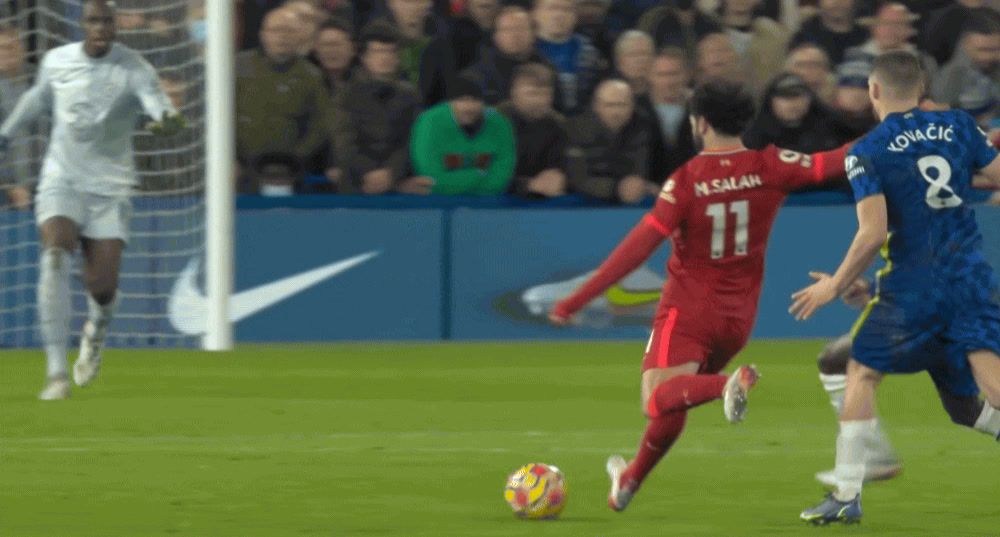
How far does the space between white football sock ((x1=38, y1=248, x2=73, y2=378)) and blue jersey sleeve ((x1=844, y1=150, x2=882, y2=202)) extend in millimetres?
5887

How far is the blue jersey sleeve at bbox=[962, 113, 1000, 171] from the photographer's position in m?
7.64

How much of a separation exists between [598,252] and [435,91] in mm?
1533

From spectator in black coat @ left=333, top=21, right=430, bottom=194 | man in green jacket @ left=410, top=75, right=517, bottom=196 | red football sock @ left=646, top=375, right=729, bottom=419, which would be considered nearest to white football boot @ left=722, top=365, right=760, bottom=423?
red football sock @ left=646, top=375, right=729, bottom=419

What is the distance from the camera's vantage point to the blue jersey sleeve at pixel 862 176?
24.6 ft

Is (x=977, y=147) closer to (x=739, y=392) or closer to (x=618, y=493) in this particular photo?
(x=739, y=392)

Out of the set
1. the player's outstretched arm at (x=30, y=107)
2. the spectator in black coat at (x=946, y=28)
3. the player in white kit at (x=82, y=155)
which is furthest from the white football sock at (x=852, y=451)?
the spectator in black coat at (x=946, y=28)

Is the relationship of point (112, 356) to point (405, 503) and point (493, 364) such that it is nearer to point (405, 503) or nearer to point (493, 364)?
point (493, 364)

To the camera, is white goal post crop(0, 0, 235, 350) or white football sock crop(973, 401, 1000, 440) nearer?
white football sock crop(973, 401, 1000, 440)

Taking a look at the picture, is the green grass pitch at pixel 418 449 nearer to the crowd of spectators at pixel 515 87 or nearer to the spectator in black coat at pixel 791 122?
the crowd of spectators at pixel 515 87

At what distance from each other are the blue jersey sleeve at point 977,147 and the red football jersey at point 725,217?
58 cm

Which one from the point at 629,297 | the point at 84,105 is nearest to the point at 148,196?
the point at 84,105

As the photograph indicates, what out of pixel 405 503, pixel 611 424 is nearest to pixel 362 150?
pixel 611 424

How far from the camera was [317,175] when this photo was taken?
15586 mm

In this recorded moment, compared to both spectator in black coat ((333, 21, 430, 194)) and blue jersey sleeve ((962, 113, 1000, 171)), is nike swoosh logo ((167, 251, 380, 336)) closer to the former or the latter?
spectator in black coat ((333, 21, 430, 194))
